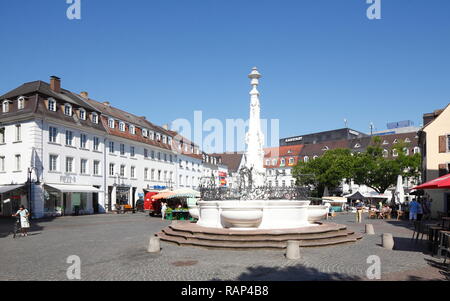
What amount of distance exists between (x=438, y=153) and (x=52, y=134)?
107 feet

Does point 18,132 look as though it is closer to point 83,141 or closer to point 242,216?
point 83,141

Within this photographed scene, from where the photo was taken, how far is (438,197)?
31312mm

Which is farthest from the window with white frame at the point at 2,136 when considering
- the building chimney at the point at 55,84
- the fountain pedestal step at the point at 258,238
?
the fountain pedestal step at the point at 258,238

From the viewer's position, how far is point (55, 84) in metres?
38.6

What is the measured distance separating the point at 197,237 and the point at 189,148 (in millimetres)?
49336

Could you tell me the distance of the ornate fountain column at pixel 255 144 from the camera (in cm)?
1860

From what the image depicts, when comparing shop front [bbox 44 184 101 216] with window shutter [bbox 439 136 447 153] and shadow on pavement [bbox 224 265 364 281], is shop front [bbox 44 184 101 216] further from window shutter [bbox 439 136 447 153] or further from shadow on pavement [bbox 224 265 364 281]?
window shutter [bbox 439 136 447 153]

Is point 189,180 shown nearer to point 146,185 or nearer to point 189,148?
point 189,148

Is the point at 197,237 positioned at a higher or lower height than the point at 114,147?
lower

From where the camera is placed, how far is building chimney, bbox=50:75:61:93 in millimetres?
38250

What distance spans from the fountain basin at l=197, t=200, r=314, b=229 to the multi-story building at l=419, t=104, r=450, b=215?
20096mm

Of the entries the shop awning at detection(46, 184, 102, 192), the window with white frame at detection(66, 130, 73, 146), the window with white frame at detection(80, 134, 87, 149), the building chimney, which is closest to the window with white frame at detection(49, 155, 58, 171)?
the shop awning at detection(46, 184, 102, 192)
